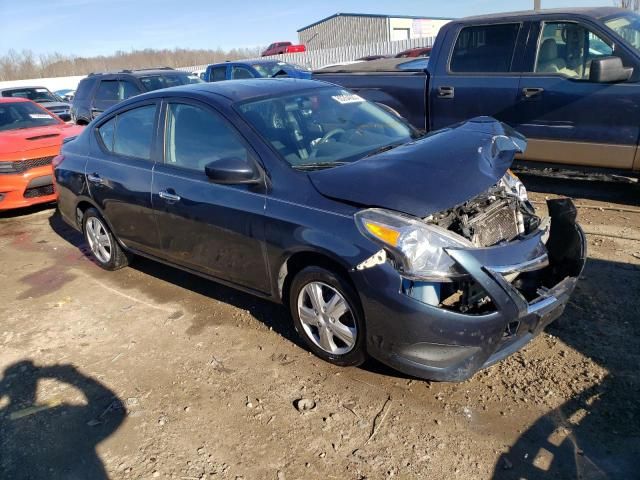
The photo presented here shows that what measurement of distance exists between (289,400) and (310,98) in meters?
2.28

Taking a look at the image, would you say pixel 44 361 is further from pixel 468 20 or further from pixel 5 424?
pixel 468 20

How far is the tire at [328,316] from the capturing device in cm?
313

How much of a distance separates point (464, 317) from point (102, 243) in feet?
12.7

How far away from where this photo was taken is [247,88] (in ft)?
13.7

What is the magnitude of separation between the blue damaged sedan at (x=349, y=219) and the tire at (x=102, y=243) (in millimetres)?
466

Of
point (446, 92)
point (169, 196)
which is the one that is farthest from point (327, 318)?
point (446, 92)

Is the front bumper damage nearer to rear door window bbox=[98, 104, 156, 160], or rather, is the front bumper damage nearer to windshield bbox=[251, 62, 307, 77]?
rear door window bbox=[98, 104, 156, 160]

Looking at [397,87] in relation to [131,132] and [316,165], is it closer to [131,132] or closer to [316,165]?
[131,132]

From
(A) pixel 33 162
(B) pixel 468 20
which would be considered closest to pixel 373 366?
(B) pixel 468 20

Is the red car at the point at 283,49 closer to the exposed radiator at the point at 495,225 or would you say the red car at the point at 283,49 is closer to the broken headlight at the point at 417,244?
the exposed radiator at the point at 495,225

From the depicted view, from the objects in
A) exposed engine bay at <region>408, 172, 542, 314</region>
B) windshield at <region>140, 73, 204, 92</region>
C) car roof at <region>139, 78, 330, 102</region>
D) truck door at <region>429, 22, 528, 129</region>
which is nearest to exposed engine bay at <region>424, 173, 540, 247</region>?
exposed engine bay at <region>408, 172, 542, 314</region>

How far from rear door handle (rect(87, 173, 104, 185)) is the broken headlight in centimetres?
302

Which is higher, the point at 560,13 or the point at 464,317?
the point at 560,13

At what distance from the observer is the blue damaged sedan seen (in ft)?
9.27
